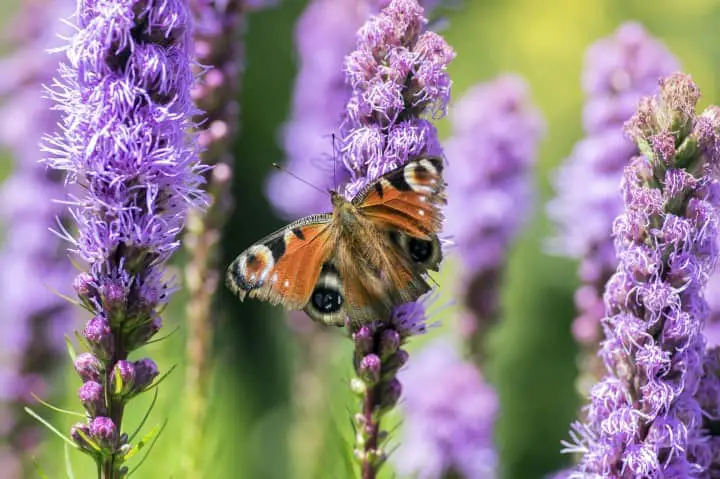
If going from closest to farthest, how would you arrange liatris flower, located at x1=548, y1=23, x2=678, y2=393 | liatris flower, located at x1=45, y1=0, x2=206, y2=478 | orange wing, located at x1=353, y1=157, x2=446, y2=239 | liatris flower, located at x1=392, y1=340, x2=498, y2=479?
liatris flower, located at x1=45, y1=0, x2=206, y2=478
orange wing, located at x1=353, y1=157, x2=446, y2=239
liatris flower, located at x1=548, y1=23, x2=678, y2=393
liatris flower, located at x1=392, y1=340, x2=498, y2=479

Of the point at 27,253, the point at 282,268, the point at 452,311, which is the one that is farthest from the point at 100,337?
the point at 452,311

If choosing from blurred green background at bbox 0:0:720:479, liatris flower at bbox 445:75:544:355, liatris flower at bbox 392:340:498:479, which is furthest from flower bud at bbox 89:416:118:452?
liatris flower at bbox 445:75:544:355

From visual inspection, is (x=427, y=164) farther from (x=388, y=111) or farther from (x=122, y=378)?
(x=122, y=378)

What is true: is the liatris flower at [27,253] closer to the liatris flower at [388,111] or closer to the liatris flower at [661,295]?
the liatris flower at [388,111]

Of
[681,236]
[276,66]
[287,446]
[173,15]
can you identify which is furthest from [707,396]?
[276,66]

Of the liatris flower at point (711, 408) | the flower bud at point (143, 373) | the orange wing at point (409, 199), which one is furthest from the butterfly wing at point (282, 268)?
the liatris flower at point (711, 408)

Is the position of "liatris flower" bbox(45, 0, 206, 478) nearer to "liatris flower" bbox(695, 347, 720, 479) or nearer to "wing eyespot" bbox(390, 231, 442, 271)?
"wing eyespot" bbox(390, 231, 442, 271)

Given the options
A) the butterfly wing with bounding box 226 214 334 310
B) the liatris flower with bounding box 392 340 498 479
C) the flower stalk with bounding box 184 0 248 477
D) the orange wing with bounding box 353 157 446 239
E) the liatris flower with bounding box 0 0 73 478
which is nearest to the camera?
the orange wing with bounding box 353 157 446 239
